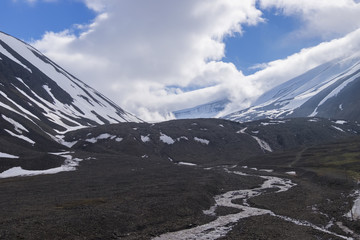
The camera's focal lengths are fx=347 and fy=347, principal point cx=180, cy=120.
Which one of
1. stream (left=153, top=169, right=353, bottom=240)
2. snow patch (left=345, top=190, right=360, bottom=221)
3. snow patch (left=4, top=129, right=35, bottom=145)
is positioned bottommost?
snow patch (left=345, top=190, right=360, bottom=221)

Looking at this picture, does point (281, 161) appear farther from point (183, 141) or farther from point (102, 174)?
point (102, 174)

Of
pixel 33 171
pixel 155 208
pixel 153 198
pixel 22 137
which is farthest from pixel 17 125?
pixel 155 208

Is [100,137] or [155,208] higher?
[100,137]

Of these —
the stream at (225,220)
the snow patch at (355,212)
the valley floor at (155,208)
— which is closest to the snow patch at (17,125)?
the valley floor at (155,208)

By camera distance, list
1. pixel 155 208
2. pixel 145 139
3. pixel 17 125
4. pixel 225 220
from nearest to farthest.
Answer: pixel 225 220
pixel 155 208
pixel 17 125
pixel 145 139

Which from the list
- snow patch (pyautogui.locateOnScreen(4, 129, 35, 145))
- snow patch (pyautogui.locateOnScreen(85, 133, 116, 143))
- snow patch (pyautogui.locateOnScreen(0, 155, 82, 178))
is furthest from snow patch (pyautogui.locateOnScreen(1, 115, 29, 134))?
snow patch (pyautogui.locateOnScreen(85, 133, 116, 143))

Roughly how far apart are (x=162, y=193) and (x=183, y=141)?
4946 inches

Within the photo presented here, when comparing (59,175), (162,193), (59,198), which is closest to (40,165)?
(59,175)

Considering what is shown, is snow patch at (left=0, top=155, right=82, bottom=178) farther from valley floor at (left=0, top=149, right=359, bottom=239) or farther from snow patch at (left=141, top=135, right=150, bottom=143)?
snow patch at (left=141, top=135, right=150, bottom=143)

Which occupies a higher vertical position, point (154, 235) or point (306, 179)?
point (154, 235)

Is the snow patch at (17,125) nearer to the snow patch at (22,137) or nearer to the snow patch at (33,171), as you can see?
the snow patch at (22,137)

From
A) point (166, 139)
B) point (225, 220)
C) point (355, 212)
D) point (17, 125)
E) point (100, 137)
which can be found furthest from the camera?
point (166, 139)

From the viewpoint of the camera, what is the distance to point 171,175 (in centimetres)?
9775

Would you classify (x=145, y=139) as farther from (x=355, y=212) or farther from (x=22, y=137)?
(x=355, y=212)
